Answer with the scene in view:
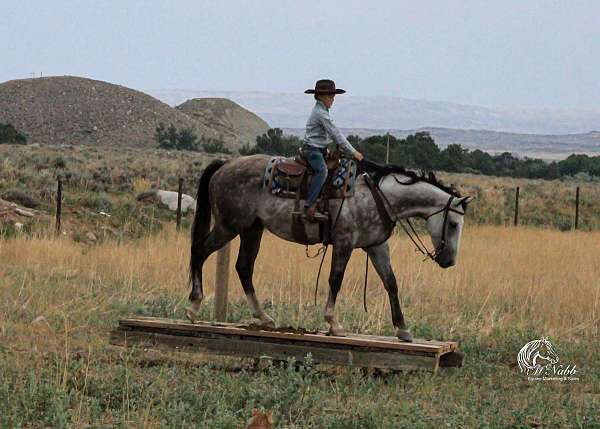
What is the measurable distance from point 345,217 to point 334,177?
0.35 meters

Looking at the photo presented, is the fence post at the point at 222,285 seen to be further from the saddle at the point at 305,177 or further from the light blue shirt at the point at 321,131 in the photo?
the light blue shirt at the point at 321,131

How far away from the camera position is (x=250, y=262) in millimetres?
9070

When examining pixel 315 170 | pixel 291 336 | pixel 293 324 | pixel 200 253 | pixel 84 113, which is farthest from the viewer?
pixel 84 113

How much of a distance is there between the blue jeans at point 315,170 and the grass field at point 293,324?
145 cm

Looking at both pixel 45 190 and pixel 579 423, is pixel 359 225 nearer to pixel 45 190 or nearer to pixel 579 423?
pixel 579 423

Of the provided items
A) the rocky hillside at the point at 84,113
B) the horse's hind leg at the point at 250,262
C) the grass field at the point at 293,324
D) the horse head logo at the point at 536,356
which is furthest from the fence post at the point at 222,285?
the rocky hillside at the point at 84,113

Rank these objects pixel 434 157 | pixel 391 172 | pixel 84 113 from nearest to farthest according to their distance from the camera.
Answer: pixel 391 172, pixel 434 157, pixel 84 113

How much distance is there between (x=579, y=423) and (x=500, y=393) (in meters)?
1.21

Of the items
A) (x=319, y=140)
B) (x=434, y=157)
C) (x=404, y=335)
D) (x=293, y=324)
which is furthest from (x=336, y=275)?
(x=434, y=157)

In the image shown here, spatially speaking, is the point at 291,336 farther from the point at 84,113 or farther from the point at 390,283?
the point at 84,113

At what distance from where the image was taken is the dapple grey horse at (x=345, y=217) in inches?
335

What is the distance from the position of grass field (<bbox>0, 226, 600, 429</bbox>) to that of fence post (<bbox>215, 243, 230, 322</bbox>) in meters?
0.45

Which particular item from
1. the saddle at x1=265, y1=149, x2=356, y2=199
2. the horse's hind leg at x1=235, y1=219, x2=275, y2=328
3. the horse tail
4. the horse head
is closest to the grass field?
the horse's hind leg at x1=235, y1=219, x2=275, y2=328

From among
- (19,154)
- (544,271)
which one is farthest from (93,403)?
(19,154)
